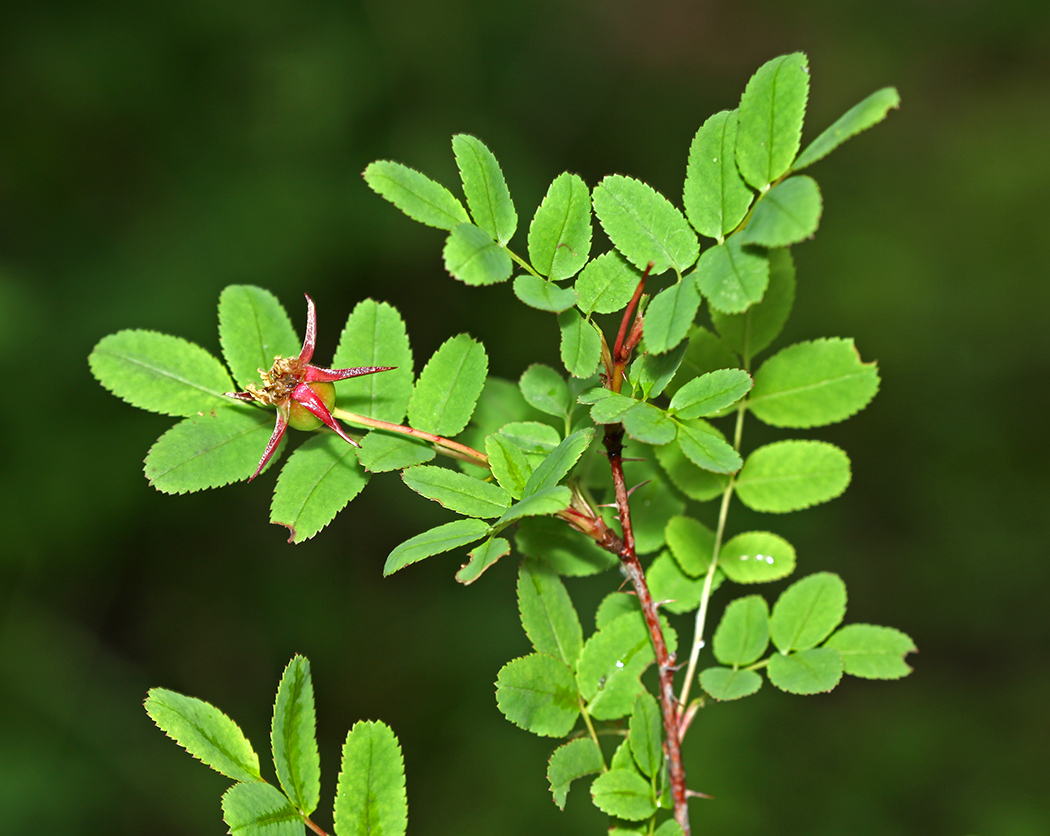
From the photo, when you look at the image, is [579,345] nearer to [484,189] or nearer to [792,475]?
[484,189]

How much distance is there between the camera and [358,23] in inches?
189

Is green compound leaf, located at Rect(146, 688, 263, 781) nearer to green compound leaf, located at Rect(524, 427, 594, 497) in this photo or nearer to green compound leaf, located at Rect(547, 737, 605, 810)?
green compound leaf, located at Rect(547, 737, 605, 810)

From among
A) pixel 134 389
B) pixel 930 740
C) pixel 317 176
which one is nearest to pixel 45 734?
pixel 317 176

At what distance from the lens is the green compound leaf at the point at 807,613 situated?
1285mm

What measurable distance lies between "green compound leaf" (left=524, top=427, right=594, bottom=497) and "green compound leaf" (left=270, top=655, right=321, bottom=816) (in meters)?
0.43

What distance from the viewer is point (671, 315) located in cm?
101

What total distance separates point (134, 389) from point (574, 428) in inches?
26.5

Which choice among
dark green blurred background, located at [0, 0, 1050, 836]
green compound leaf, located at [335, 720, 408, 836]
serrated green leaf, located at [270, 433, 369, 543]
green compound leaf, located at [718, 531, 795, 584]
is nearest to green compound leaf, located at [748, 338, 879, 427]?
green compound leaf, located at [718, 531, 795, 584]

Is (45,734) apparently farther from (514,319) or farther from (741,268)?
(741,268)

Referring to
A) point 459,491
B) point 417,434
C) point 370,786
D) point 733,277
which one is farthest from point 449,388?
point 370,786

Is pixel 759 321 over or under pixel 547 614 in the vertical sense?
over

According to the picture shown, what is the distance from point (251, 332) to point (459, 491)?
48 cm

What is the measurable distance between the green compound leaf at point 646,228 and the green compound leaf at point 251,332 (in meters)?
0.53

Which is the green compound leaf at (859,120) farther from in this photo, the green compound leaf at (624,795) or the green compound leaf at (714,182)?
the green compound leaf at (624,795)
